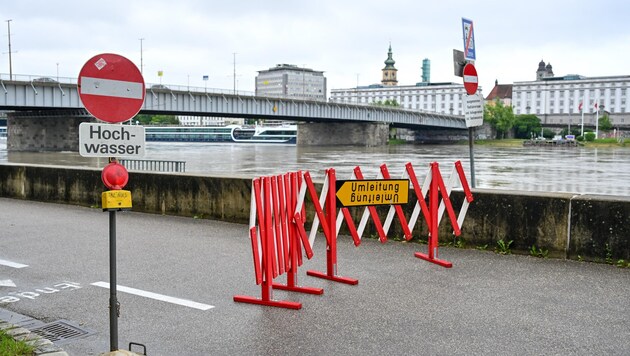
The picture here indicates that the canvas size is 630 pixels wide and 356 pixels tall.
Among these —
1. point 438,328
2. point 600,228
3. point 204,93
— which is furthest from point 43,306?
point 204,93

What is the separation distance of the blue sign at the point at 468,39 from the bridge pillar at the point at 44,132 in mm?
74300

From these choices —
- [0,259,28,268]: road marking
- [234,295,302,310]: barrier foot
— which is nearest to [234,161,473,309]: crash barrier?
[234,295,302,310]: barrier foot

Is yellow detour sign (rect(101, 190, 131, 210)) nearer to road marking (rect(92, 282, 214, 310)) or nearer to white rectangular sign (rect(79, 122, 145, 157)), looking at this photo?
white rectangular sign (rect(79, 122, 145, 157))

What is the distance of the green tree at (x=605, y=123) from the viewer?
157125 millimetres

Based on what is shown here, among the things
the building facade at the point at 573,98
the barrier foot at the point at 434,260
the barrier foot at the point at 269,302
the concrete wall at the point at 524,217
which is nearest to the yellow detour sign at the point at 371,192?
the barrier foot at the point at 434,260

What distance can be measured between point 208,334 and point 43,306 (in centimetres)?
203

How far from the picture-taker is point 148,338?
5.65 meters

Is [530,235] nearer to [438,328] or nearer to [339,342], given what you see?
[438,328]

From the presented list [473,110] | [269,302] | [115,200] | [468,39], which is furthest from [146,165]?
[115,200]

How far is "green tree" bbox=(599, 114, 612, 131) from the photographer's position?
157 meters

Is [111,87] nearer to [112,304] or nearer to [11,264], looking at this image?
[112,304]

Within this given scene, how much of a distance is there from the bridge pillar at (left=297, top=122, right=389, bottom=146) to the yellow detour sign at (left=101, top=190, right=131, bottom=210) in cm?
10774

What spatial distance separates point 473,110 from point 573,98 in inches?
7255

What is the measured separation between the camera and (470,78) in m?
11.3
